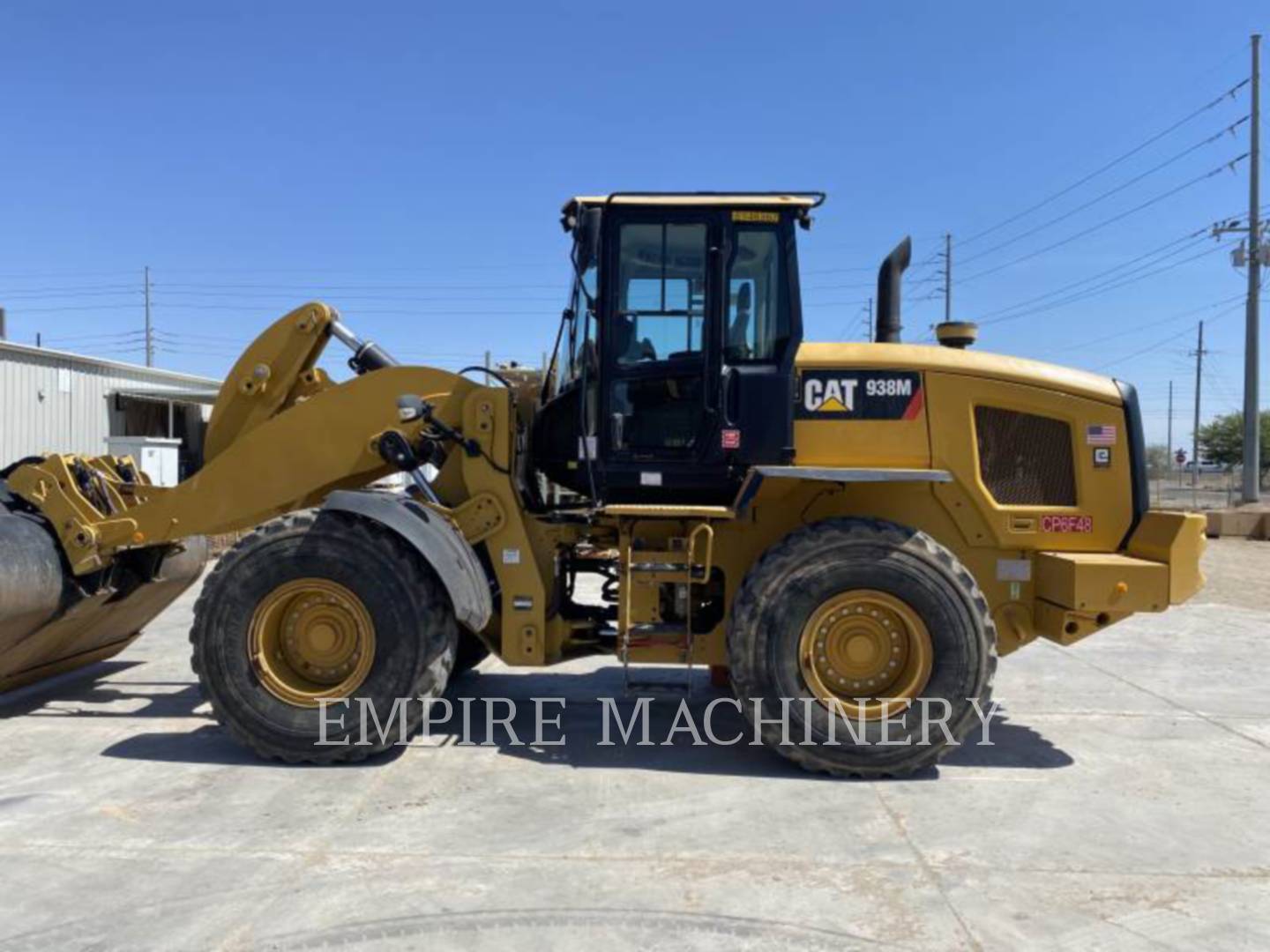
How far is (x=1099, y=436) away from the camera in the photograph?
5535 mm

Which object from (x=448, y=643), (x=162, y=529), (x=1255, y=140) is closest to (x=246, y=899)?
(x=448, y=643)

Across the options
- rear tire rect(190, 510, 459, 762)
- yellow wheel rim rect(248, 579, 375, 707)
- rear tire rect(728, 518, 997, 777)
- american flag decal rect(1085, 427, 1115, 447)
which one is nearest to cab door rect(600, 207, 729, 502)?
rear tire rect(728, 518, 997, 777)

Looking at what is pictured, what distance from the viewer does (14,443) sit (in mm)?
17500

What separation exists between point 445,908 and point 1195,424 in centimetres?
7128

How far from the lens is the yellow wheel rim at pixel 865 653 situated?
201 inches

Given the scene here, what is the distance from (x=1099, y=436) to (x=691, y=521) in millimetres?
2402

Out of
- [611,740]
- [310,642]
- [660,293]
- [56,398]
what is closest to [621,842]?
[611,740]

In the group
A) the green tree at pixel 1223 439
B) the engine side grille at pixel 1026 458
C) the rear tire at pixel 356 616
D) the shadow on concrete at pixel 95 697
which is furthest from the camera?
the green tree at pixel 1223 439

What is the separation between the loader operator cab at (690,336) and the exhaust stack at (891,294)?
Answer: 2.98 feet

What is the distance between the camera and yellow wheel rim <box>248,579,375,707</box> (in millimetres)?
5312

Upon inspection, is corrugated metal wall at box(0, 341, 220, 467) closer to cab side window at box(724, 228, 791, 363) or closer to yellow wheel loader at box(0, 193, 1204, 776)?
yellow wheel loader at box(0, 193, 1204, 776)

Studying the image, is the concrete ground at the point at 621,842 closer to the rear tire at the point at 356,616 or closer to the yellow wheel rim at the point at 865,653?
the rear tire at the point at 356,616

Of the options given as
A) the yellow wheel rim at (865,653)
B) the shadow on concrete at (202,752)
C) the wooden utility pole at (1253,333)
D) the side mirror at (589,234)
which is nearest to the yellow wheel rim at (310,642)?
the shadow on concrete at (202,752)

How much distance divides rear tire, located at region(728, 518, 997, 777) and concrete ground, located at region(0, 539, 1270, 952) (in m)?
0.20
